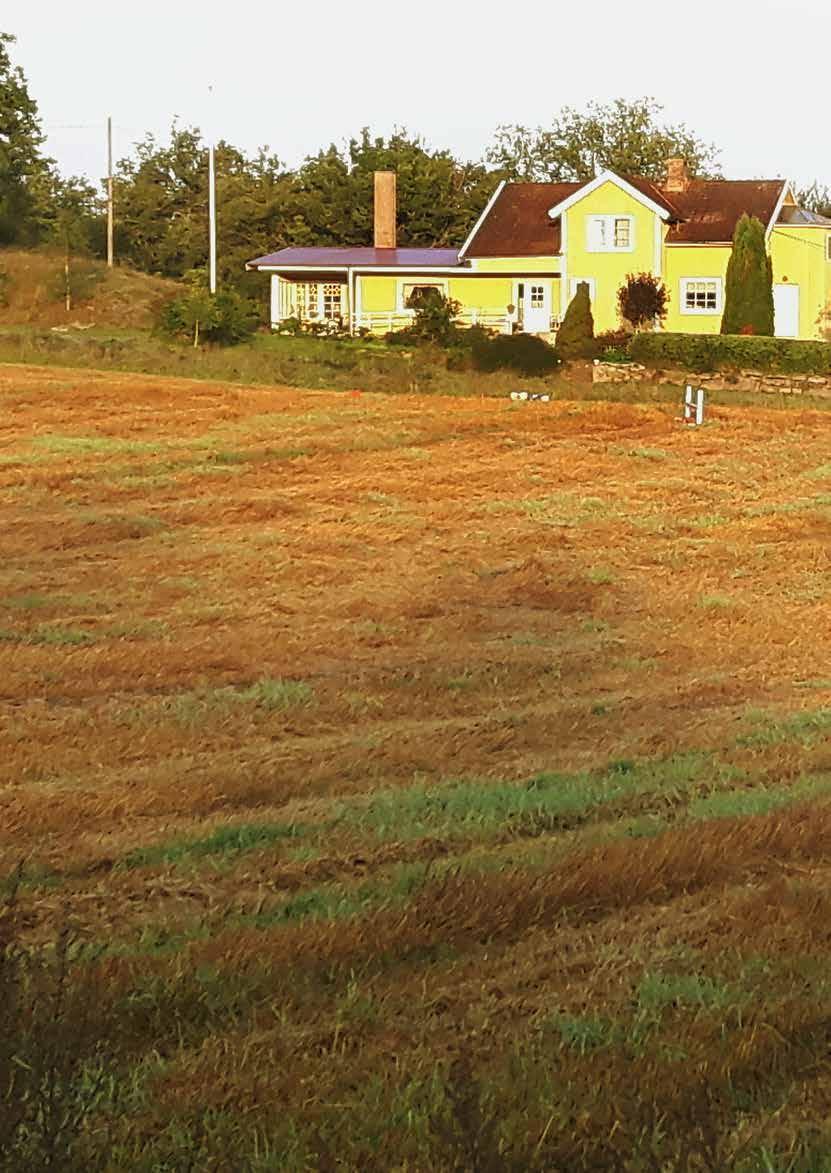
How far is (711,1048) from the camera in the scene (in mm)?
4117

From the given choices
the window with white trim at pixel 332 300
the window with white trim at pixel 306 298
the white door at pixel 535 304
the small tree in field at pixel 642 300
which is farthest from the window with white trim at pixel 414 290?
the small tree in field at pixel 642 300

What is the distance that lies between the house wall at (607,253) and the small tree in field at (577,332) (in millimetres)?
5804

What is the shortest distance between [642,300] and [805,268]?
5.51 metres

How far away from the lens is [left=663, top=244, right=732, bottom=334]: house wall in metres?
47.9

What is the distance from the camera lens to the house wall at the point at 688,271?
4788 centimetres

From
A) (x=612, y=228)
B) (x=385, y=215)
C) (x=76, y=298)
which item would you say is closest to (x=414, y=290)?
(x=612, y=228)

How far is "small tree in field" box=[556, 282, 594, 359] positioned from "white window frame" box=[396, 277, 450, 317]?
7.55 metres

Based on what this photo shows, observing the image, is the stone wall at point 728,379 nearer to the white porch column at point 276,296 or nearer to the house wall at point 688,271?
the house wall at point 688,271

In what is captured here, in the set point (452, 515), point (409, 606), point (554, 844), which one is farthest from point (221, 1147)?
point (452, 515)

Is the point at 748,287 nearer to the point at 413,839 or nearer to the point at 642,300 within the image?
the point at 642,300

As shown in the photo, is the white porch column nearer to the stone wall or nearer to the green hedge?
the green hedge

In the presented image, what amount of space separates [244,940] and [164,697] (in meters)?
4.93

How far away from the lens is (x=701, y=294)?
159 feet

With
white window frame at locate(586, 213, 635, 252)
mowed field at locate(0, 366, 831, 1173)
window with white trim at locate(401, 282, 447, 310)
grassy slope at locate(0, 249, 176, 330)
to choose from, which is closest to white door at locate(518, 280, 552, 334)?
white window frame at locate(586, 213, 635, 252)
